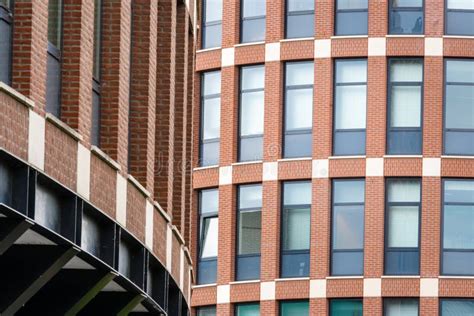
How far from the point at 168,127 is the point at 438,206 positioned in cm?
3142

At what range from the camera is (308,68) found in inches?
2466

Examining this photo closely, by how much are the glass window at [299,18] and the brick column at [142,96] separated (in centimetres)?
3409

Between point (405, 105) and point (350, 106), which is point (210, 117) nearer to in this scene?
point (350, 106)

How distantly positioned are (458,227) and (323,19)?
7915 mm

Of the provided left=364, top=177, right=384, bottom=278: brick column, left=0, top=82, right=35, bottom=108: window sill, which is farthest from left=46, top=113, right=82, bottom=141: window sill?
left=364, top=177, right=384, bottom=278: brick column

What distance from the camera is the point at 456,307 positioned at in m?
60.9

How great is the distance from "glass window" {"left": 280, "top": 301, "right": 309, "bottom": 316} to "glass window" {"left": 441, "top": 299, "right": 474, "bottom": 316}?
4302 mm

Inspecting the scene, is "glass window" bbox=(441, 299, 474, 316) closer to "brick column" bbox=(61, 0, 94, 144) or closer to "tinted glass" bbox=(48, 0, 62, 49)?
"brick column" bbox=(61, 0, 94, 144)

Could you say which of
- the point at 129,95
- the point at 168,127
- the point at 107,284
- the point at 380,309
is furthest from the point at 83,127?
the point at 380,309

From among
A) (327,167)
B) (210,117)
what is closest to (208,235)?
(210,117)

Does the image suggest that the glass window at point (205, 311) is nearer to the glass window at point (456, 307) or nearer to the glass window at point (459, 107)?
the glass window at point (456, 307)

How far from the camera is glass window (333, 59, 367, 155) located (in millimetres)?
62188

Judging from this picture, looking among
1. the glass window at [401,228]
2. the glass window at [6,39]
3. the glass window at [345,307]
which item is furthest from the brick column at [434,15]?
the glass window at [6,39]

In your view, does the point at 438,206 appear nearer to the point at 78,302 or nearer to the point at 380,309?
the point at 380,309
